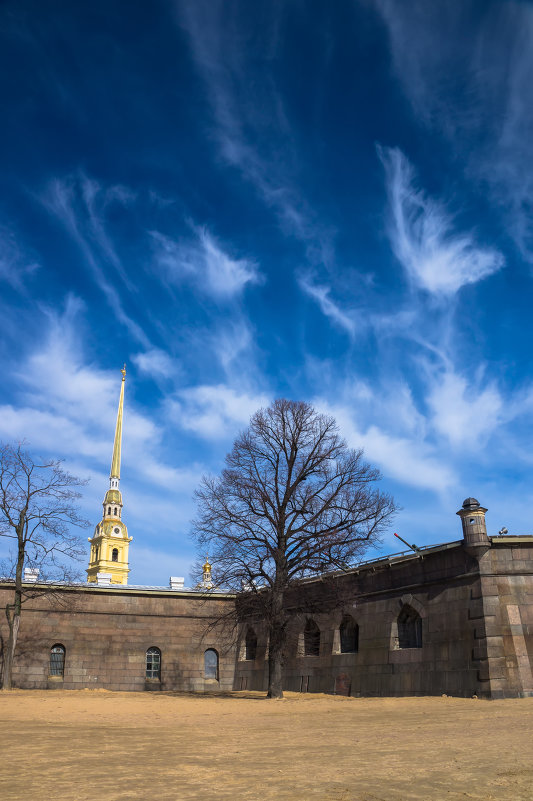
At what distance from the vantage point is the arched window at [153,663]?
32500 mm

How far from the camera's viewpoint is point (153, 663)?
3275 cm

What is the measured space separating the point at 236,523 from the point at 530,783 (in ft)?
59.9

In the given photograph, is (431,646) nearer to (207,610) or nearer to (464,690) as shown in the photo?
(464,690)

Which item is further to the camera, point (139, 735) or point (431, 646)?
point (431, 646)

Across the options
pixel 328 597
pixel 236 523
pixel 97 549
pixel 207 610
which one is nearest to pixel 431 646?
pixel 328 597

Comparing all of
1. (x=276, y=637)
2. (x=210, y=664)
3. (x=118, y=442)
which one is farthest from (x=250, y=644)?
(x=118, y=442)

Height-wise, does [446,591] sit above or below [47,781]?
above

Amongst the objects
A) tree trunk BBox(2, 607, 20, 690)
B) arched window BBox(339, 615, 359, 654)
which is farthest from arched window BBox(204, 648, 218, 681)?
tree trunk BBox(2, 607, 20, 690)

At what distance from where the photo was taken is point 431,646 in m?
21.9

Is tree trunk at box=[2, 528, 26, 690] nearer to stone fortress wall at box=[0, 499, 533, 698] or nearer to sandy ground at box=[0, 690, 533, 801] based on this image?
stone fortress wall at box=[0, 499, 533, 698]

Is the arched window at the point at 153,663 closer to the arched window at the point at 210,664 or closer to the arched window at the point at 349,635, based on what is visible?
the arched window at the point at 210,664

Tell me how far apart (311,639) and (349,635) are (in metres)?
2.74

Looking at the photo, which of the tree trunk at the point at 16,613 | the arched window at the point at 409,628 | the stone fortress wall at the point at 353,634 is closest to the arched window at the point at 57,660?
the stone fortress wall at the point at 353,634

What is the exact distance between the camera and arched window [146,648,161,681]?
107 feet
